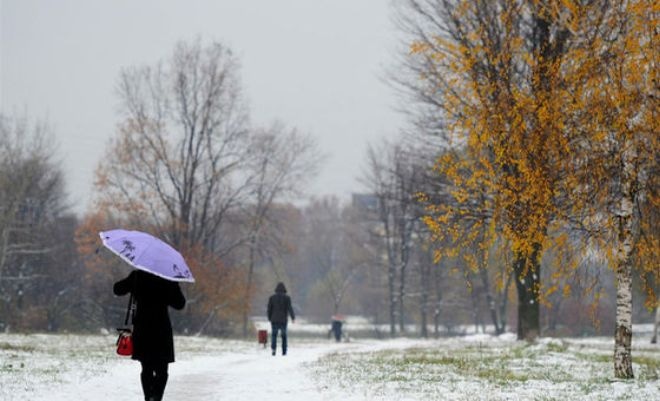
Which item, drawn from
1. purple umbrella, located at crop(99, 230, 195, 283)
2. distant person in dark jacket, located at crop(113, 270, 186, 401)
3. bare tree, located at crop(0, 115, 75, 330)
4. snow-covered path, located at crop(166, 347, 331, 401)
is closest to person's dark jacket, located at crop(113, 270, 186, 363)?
distant person in dark jacket, located at crop(113, 270, 186, 401)

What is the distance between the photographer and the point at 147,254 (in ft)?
32.1

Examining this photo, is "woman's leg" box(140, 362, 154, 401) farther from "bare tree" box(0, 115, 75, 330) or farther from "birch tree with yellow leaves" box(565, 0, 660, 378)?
"bare tree" box(0, 115, 75, 330)

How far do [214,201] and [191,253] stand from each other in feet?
17.1

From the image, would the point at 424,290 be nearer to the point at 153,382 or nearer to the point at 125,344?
the point at 153,382

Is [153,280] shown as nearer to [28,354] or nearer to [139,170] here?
[28,354]

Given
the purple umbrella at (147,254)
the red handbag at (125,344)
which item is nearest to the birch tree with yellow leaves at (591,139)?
the purple umbrella at (147,254)

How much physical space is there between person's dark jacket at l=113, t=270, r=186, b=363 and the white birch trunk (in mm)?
8138

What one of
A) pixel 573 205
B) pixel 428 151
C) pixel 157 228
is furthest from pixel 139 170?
pixel 573 205

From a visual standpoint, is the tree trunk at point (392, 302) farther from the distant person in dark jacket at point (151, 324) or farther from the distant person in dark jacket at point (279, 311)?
the distant person in dark jacket at point (151, 324)

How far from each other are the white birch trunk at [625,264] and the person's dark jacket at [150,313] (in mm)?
8138

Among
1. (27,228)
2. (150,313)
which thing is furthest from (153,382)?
(27,228)

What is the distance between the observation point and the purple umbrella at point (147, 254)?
31.6 ft

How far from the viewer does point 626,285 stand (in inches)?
578

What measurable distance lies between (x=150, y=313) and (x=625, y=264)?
8731mm
